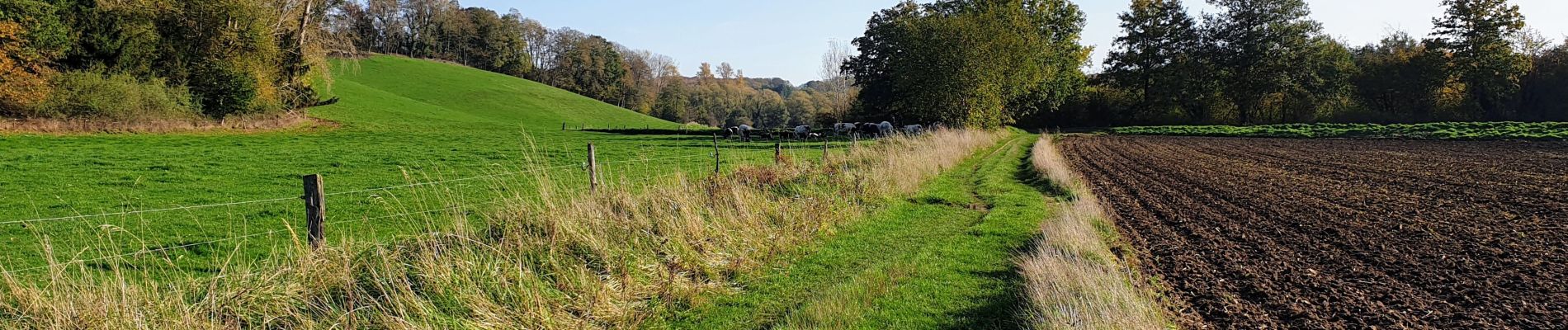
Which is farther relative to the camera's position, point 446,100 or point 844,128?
point 446,100

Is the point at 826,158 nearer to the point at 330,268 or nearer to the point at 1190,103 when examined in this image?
the point at 330,268

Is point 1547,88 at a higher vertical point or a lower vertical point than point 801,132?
higher

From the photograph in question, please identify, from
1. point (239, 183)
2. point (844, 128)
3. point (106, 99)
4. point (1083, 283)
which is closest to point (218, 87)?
point (106, 99)

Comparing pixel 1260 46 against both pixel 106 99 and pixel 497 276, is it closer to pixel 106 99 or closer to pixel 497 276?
pixel 497 276

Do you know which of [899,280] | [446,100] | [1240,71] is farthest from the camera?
[446,100]

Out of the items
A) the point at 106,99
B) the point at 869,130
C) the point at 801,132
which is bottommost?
the point at 801,132

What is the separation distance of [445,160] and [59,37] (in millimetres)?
20680

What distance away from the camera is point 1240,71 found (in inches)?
2279

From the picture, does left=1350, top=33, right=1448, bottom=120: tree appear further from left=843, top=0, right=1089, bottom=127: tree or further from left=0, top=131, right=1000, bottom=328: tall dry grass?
left=0, top=131, right=1000, bottom=328: tall dry grass

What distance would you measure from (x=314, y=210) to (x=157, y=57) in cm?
3646

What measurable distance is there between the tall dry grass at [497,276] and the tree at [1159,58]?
198ft

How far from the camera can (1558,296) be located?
19.1 ft

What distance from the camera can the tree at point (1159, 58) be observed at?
5934 cm

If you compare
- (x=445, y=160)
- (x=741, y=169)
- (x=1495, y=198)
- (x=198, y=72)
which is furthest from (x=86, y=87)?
(x=1495, y=198)
